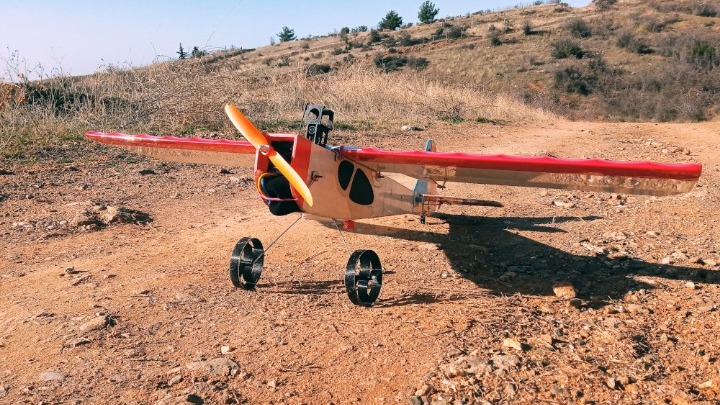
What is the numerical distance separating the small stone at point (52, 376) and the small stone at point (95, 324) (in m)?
0.63

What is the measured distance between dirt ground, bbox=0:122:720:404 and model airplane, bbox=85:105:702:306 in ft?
1.14

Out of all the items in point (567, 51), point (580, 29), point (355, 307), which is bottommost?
point (355, 307)

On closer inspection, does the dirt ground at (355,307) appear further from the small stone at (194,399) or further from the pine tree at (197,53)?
the pine tree at (197,53)

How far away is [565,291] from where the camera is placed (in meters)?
5.39

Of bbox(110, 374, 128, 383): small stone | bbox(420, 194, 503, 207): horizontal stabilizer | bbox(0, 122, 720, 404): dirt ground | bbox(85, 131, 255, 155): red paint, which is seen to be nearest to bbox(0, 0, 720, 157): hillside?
bbox(85, 131, 255, 155): red paint

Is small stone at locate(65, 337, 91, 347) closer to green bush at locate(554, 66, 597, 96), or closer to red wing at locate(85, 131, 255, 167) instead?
red wing at locate(85, 131, 255, 167)

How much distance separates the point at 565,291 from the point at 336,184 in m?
2.29

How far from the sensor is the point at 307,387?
377cm

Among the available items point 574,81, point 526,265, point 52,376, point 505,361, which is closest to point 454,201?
point 526,265

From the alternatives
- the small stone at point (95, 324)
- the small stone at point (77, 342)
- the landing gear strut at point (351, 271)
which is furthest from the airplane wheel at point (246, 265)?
the small stone at point (77, 342)

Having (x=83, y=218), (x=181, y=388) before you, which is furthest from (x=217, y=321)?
(x=83, y=218)

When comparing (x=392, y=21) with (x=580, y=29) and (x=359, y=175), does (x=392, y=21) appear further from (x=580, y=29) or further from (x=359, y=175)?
(x=359, y=175)

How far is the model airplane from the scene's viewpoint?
4.90 metres

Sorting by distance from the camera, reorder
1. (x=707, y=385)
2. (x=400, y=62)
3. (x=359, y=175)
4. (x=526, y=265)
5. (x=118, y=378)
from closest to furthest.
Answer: (x=707, y=385)
(x=118, y=378)
(x=359, y=175)
(x=526, y=265)
(x=400, y=62)
